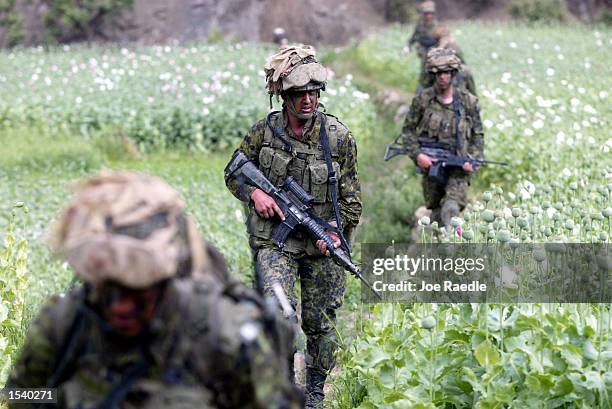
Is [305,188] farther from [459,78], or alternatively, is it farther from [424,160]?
[459,78]

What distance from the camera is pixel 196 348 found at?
258 centimetres

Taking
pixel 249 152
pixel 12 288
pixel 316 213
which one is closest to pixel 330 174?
pixel 316 213

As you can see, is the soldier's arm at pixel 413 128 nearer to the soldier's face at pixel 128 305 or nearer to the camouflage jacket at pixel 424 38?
the soldier's face at pixel 128 305

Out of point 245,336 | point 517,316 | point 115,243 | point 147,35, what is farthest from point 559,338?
point 147,35

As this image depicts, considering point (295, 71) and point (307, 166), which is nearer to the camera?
point (295, 71)

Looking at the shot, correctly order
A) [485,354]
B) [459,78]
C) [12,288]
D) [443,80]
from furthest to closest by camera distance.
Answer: [459,78] → [443,80] → [12,288] → [485,354]

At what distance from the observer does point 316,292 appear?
18.4 ft

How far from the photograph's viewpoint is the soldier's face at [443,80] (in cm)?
827

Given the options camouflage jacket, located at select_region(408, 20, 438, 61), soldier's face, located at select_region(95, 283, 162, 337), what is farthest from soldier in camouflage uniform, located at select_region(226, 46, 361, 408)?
camouflage jacket, located at select_region(408, 20, 438, 61)

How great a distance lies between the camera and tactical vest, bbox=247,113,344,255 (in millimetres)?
5445

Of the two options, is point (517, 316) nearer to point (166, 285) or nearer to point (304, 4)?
point (166, 285)

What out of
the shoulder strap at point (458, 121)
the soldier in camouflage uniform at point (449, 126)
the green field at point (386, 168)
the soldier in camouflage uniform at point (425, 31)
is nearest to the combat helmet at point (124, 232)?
the green field at point (386, 168)

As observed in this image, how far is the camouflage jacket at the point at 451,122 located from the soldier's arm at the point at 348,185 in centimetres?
296

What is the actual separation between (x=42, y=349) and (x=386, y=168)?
10.2m
